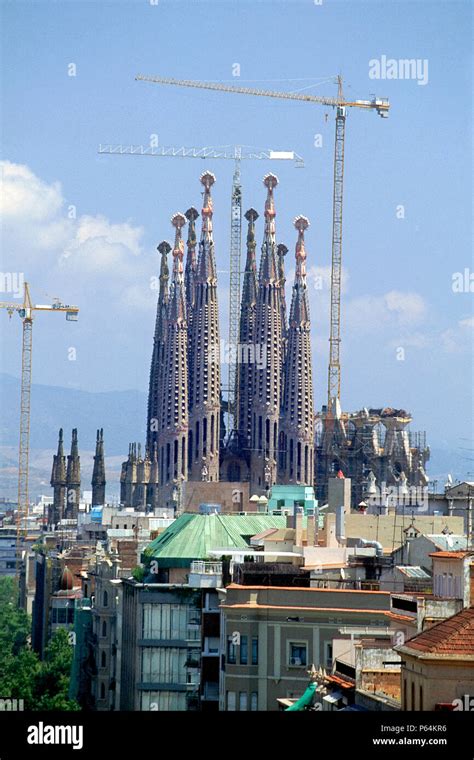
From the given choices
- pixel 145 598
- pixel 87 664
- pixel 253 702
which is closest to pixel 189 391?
pixel 87 664

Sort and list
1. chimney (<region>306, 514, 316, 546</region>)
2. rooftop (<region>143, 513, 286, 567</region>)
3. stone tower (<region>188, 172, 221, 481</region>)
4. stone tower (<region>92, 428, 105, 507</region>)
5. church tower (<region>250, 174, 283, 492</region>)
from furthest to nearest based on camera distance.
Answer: church tower (<region>250, 174, 283, 492</region>)
stone tower (<region>92, 428, 105, 507</region>)
stone tower (<region>188, 172, 221, 481</region>)
chimney (<region>306, 514, 316, 546</region>)
rooftop (<region>143, 513, 286, 567</region>)

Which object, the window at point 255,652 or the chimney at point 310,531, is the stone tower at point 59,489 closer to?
the chimney at point 310,531

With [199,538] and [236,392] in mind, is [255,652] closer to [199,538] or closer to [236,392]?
[199,538]

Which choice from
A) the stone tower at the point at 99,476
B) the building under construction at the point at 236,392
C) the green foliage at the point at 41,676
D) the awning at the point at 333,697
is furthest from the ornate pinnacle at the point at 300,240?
the awning at the point at 333,697

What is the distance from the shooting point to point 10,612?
92625 mm

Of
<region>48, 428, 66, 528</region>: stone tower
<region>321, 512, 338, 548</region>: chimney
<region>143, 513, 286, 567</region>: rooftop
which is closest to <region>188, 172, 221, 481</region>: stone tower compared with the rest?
<region>48, 428, 66, 528</region>: stone tower

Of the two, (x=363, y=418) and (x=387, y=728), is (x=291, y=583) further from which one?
(x=363, y=418)

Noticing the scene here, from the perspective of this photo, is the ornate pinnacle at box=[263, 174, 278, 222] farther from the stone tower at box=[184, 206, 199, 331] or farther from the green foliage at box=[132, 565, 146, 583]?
the green foliage at box=[132, 565, 146, 583]

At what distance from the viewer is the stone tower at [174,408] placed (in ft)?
476

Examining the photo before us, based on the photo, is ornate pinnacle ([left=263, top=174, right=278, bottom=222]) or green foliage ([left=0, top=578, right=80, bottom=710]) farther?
ornate pinnacle ([left=263, top=174, right=278, bottom=222])

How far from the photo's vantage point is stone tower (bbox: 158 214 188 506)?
14512 centimetres

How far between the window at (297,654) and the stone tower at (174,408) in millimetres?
108904

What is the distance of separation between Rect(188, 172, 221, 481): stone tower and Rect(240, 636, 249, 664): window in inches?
4257

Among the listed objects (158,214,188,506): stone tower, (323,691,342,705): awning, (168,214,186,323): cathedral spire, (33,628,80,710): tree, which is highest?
(168,214,186,323): cathedral spire
